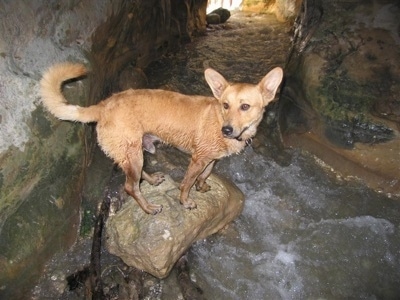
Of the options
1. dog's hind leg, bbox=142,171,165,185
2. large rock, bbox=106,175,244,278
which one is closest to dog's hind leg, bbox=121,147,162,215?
large rock, bbox=106,175,244,278

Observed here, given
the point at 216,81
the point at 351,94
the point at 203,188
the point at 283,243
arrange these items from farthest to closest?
the point at 351,94, the point at 283,243, the point at 203,188, the point at 216,81

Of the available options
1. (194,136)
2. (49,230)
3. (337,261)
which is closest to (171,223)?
(194,136)

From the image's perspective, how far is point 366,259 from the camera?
14.8 ft

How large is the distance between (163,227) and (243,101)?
1.82m

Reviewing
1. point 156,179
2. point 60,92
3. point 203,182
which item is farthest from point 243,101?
point 60,92

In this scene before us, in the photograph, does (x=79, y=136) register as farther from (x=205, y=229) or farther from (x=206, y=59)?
(x=206, y=59)

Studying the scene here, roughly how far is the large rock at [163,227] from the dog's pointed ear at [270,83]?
1.65 metres

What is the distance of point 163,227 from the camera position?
3.96 meters

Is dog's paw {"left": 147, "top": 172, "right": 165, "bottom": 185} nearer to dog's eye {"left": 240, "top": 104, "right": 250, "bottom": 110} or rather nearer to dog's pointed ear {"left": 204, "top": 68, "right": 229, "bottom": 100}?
dog's pointed ear {"left": 204, "top": 68, "right": 229, "bottom": 100}

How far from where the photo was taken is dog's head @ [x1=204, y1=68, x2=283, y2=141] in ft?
11.8

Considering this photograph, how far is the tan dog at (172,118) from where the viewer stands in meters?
3.62

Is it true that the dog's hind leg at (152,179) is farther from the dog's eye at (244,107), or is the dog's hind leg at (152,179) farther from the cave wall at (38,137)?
the dog's eye at (244,107)

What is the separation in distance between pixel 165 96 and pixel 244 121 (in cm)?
107

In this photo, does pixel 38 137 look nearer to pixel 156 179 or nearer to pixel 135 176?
pixel 135 176
